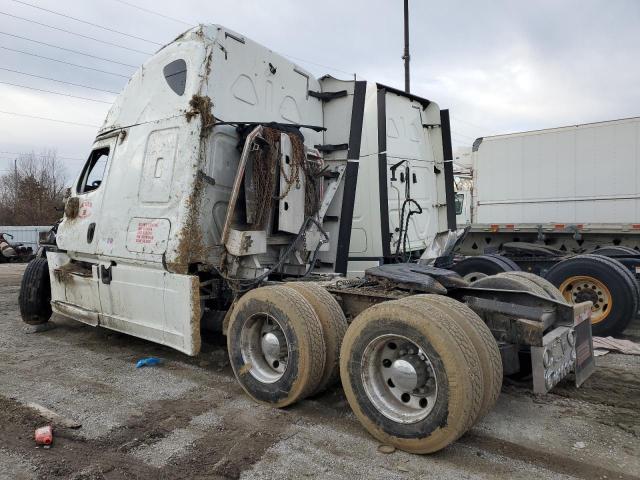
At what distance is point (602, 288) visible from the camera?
20.9ft

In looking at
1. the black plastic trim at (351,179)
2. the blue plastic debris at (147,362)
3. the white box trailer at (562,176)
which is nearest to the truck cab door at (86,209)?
the blue plastic debris at (147,362)

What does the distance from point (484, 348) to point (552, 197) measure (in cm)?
817

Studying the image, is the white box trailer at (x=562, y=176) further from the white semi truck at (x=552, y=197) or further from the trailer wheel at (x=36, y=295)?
the trailer wheel at (x=36, y=295)

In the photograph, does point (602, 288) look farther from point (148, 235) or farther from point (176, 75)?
point (176, 75)

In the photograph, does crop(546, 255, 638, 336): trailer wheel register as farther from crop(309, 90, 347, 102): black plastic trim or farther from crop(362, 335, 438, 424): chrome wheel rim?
crop(362, 335, 438, 424): chrome wheel rim

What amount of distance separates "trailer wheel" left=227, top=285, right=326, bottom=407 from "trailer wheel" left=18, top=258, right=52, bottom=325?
12.8 feet

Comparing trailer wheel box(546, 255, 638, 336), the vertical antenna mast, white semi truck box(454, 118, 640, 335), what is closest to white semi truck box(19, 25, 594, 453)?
trailer wheel box(546, 255, 638, 336)

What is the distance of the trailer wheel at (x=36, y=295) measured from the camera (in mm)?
6902

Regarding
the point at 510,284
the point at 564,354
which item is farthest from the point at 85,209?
the point at 564,354

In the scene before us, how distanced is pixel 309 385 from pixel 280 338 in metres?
0.48

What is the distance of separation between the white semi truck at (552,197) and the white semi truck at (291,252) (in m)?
2.87

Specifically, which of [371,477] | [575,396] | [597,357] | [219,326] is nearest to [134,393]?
[219,326]

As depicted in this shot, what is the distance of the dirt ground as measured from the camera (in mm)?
3121

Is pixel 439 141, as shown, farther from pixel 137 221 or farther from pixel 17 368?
pixel 17 368
